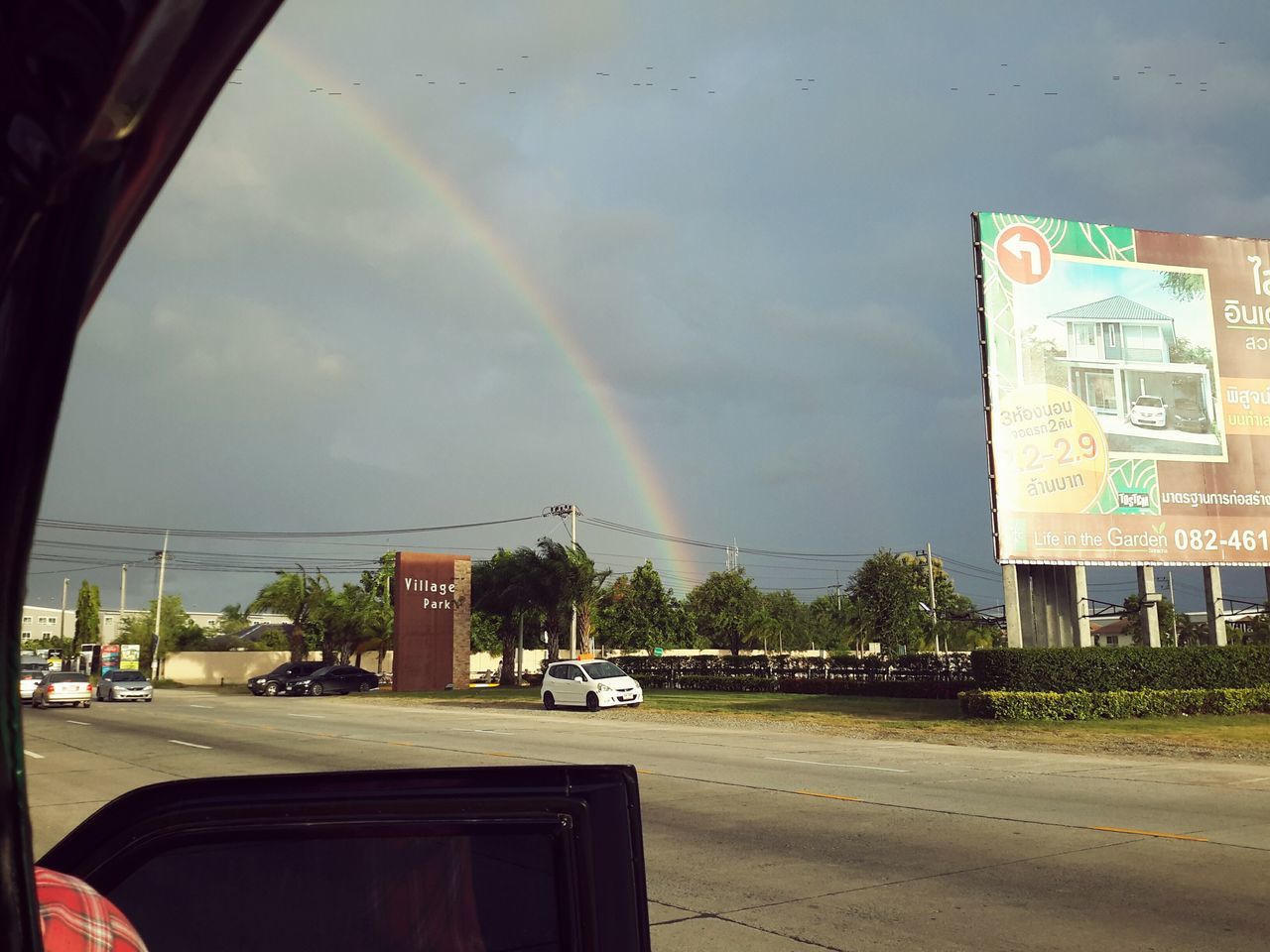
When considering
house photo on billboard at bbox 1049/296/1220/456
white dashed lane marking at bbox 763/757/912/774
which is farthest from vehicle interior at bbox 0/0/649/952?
house photo on billboard at bbox 1049/296/1220/456

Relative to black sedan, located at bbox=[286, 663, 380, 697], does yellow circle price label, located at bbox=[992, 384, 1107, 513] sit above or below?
above

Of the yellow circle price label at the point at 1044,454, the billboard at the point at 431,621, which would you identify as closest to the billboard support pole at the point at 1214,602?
the yellow circle price label at the point at 1044,454

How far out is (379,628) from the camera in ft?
210

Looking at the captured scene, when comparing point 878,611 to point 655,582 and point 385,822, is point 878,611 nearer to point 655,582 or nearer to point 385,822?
point 655,582

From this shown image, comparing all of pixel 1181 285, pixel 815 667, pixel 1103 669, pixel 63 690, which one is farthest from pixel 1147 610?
pixel 63 690

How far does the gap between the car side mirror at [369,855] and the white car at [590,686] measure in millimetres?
27966

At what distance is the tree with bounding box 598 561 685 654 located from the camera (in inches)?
2785

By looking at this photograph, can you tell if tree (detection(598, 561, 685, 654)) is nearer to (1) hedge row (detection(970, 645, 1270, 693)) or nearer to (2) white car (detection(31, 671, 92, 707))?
(2) white car (detection(31, 671, 92, 707))

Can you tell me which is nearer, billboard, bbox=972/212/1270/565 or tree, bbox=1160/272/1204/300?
billboard, bbox=972/212/1270/565

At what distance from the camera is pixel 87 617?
9356cm

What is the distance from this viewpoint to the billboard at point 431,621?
4944cm

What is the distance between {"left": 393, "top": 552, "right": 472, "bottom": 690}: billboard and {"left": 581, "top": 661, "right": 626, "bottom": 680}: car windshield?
21.4 meters

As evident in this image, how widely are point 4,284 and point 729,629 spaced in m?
72.9

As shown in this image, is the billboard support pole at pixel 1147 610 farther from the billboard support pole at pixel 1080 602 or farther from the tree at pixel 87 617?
the tree at pixel 87 617
